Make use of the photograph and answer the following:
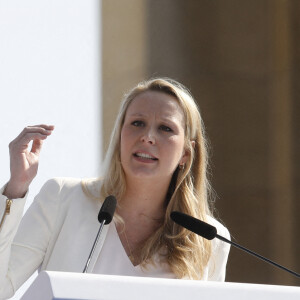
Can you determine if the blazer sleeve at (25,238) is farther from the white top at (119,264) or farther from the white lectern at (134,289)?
the white lectern at (134,289)

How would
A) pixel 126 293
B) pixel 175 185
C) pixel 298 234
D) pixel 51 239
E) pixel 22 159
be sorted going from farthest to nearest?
pixel 298 234 < pixel 175 185 < pixel 51 239 < pixel 22 159 < pixel 126 293

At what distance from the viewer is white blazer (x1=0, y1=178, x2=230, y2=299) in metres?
3.28

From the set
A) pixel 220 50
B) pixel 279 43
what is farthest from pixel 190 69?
pixel 279 43

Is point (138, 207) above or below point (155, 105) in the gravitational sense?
below

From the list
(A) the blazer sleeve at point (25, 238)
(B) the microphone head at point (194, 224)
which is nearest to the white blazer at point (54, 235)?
(A) the blazer sleeve at point (25, 238)

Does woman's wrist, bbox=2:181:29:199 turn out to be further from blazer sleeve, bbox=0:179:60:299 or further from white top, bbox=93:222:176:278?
white top, bbox=93:222:176:278

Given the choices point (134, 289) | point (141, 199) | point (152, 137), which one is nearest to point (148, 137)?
point (152, 137)

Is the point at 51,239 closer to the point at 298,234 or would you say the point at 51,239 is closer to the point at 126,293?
the point at 126,293

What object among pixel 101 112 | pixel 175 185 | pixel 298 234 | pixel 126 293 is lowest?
pixel 298 234

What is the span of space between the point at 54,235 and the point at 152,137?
548 mm

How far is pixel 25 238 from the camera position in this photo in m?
3.35

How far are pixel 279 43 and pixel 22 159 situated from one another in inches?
176

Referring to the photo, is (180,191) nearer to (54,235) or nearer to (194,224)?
(54,235)

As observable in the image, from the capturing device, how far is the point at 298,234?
707 centimetres
